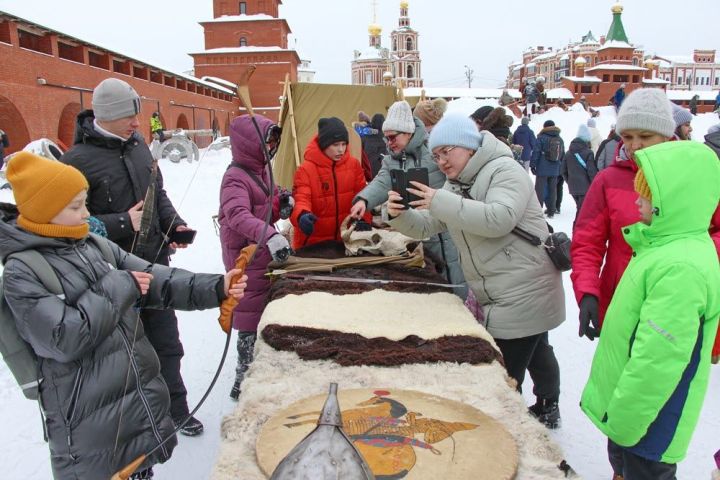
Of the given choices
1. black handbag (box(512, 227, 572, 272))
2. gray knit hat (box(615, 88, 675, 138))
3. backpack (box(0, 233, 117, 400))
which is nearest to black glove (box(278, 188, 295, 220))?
black handbag (box(512, 227, 572, 272))

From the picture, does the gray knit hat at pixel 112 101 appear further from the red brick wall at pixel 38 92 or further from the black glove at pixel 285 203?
the red brick wall at pixel 38 92

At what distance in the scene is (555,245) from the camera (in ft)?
7.35

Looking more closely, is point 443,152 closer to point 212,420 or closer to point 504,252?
point 504,252

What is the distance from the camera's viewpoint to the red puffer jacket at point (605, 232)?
206 centimetres

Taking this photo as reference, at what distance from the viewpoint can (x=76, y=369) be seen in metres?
1.61

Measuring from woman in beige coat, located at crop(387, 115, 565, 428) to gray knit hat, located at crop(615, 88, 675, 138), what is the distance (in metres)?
0.46

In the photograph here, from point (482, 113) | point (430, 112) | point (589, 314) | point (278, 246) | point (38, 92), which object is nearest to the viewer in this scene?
point (589, 314)

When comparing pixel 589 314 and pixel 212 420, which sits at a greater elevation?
pixel 589 314

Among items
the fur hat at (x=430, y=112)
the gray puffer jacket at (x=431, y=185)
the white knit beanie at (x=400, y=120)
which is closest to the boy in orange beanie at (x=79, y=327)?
the gray puffer jacket at (x=431, y=185)

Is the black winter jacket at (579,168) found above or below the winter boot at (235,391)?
above

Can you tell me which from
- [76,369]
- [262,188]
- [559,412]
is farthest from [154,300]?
[559,412]

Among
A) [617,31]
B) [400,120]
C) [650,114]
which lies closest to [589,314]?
[650,114]

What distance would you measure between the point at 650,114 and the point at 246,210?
6.12 feet

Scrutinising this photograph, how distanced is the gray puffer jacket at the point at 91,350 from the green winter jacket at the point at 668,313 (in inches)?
51.9
